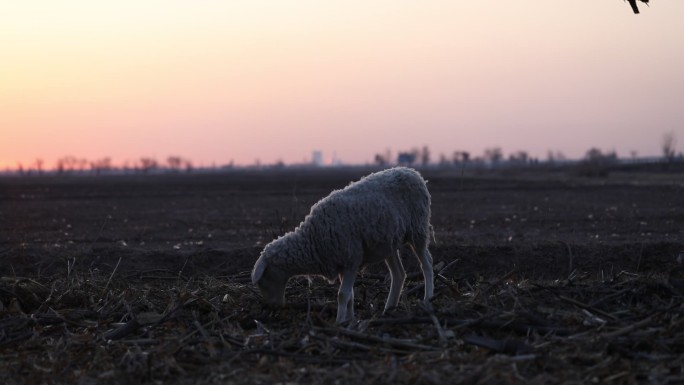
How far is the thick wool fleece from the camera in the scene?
413 inches

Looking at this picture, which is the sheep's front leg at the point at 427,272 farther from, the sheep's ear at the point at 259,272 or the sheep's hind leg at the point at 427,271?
the sheep's ear at the point at 259,272

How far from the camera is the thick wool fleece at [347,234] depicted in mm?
10484

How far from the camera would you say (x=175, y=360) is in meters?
8.45

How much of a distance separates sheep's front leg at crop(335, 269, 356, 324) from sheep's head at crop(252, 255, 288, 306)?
0.92 metres

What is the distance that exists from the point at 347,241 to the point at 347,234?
98 millimetres

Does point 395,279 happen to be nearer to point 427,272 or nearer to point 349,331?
point 427,272

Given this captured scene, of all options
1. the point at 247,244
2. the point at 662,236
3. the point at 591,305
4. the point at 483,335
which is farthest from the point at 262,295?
the point at 662,236

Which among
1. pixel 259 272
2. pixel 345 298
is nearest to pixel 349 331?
pixel 345 298

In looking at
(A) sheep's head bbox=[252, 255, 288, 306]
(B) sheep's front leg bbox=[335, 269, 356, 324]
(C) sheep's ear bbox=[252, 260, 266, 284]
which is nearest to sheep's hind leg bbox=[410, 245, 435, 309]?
(B) sheep's front leg bbox=[335, 269, 356, 324]

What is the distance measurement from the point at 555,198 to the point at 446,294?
33.8 m

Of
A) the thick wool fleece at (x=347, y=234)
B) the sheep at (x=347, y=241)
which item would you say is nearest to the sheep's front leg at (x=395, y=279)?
the sheep at (x=347, y=241)

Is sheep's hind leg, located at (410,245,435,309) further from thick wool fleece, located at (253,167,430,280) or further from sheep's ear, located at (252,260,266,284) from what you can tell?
sheep's ear, located at (252,260,266,284)

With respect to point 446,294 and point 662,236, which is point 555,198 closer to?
point 662,236

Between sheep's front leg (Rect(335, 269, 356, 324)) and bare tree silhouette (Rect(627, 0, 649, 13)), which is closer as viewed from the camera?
sheep's front leg (Rect(335, 269, 356, 324))
